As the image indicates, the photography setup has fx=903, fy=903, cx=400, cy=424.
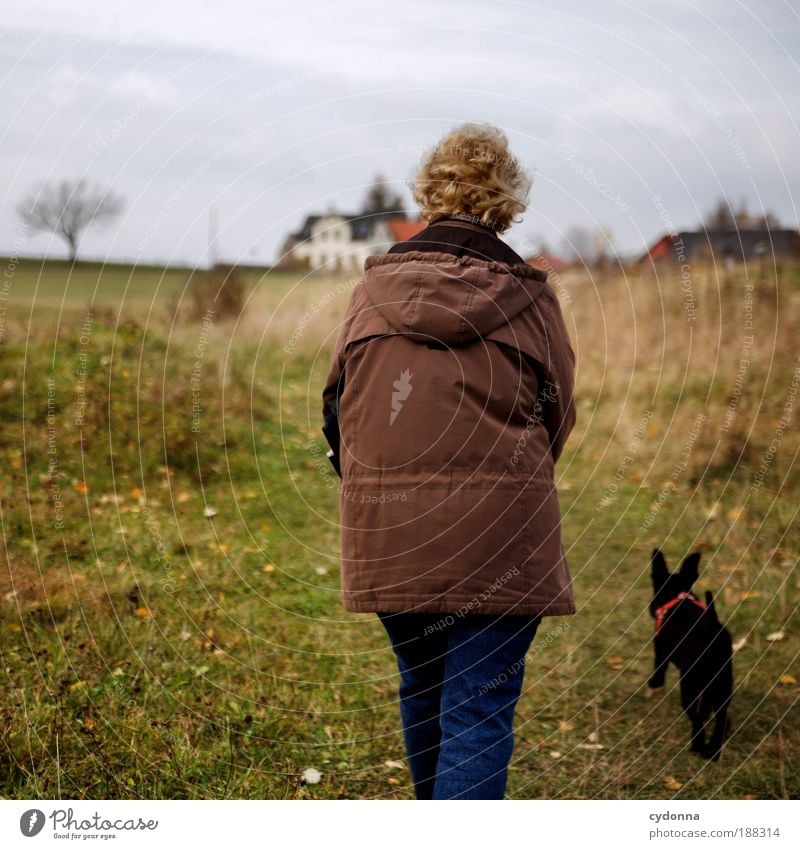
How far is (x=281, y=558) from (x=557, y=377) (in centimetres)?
325

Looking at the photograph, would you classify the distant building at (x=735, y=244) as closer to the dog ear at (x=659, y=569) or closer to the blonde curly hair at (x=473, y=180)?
the dog ear at (x=659, y=569)

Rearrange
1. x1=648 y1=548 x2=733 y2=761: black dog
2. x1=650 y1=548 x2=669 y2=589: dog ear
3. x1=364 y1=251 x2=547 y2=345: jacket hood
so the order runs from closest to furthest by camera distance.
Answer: x1=364 y1=251 x2=547 y2=345: jacket hood < x1=648 y1=548 x2=733 y2=761: black dog < x1=650 y1=548 x2=669 y2=589: dog ear

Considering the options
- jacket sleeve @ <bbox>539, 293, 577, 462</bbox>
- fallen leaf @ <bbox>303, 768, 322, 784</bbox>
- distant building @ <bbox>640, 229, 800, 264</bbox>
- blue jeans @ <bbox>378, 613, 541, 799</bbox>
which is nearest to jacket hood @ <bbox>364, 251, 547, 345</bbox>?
jacket sleeve @ <bbox>539, 293, 577, 462</bbox>

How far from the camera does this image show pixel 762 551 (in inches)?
217

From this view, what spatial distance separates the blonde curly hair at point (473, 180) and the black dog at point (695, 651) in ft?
6.11

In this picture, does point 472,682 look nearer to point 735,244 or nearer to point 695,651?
point 695,651

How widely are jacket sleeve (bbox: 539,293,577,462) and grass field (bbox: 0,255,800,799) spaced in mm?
1649

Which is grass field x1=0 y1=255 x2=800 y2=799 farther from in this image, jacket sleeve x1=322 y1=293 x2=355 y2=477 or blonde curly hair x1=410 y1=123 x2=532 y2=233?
blonde curly hair x1=410 y1=123 x2=532 y2=233

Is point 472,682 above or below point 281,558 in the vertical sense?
above

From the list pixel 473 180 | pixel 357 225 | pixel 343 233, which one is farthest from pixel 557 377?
pixel 357 225

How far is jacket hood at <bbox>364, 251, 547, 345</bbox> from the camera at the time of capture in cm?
217

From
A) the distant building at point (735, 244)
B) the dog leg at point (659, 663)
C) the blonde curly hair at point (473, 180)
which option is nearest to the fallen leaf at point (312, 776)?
the dog leg at point (659, 663)

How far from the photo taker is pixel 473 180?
2.37 m
